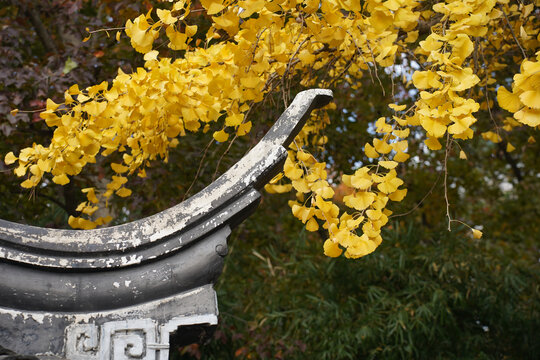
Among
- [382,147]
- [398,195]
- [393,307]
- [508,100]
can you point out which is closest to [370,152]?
[382,147]

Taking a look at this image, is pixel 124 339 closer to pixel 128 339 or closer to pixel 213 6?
pixel 128 339

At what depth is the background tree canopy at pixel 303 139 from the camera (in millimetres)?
1713

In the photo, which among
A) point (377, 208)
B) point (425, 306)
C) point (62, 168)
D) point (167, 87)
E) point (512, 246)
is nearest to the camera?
point (377, 208)

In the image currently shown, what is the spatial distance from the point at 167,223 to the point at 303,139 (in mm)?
1474

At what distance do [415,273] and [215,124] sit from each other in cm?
171

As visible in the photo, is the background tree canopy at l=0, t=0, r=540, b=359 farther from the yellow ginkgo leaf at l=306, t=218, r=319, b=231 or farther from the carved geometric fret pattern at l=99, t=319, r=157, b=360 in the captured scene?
the carved geometric fret pattern at l=99, t=319, r=157, b=360

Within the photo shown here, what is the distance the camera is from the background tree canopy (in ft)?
5.62

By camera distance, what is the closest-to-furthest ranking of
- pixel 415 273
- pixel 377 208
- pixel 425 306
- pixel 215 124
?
pixel 377 208 → pixel 215 124 → pixel 425 306 → pixel 415 273

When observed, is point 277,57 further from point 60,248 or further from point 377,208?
point 60,248

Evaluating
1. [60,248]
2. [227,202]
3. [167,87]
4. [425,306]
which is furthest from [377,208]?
[425,306]

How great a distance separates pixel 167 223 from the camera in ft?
4.71

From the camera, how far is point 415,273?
4.04 meters

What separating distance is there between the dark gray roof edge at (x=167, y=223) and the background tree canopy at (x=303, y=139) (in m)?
0.28

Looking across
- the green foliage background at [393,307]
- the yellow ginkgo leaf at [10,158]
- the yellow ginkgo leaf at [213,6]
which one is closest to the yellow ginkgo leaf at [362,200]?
the yellow ginkgo leaf at [213,6]
